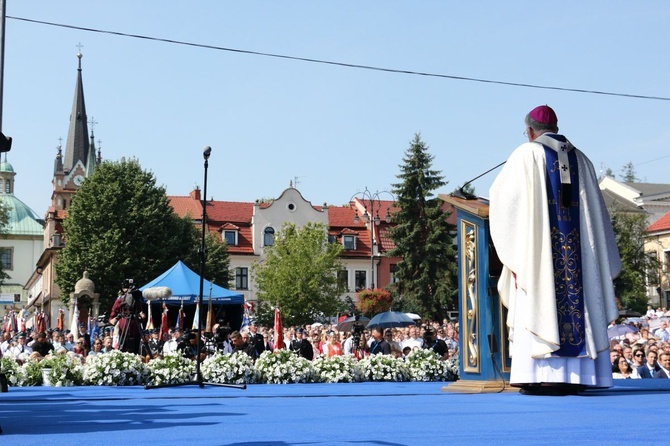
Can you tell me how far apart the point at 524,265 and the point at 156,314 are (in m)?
40.6

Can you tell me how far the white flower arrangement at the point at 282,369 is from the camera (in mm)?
15711

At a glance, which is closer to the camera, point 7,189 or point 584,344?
point 584,344

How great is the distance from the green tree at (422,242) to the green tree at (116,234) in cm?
1436

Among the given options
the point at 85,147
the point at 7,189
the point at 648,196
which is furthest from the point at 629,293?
the point at 7,189

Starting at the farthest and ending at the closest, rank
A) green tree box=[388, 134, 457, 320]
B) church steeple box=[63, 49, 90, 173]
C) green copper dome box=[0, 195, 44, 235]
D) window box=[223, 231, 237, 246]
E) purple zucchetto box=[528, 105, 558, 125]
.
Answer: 1. green copper dome box=[0, 195, 44, 235]
2. church steeple box=[63, 49, 90, 173]
3. window box=[223, 231, 237, 246]
4. green tree box=[388, 134, 457, 320]
5. purple zucchetto box=[528, 105, 558, 125]

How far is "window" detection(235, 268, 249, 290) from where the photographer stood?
82.6 m

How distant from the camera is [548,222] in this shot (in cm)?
898

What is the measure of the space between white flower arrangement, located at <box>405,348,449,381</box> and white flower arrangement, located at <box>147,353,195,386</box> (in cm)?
354

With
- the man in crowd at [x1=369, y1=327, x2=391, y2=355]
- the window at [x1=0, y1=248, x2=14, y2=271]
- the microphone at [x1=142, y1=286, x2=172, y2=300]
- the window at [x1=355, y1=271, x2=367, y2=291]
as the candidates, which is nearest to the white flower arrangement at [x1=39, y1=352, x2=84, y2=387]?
the man in crowd at [x1=369, y1=327, x2=391, y2=355]

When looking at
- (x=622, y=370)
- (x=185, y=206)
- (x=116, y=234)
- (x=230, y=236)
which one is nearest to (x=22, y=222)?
(x=185, y=206)

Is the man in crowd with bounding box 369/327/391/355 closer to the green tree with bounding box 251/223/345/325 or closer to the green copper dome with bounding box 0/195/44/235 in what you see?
the green tree with bounding box 251/223/345/325

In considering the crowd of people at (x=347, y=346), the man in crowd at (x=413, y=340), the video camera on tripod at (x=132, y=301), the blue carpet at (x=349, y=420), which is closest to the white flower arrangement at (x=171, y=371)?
the crowd of people at (x=347, y=346)

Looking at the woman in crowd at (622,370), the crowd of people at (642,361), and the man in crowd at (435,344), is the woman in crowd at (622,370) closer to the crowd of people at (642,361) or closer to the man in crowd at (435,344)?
the crowd of people at (642,361)

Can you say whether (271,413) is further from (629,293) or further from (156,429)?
(629,293)
